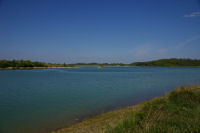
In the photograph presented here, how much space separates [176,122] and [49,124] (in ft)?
23.2

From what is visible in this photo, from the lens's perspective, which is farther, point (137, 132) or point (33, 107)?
point (33, 107)

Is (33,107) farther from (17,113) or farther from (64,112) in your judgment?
(64,112)

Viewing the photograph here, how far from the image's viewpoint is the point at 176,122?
143 inches

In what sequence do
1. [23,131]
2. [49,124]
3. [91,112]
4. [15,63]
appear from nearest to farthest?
[23,131]
[49,124]
[91,112]
[15,63]

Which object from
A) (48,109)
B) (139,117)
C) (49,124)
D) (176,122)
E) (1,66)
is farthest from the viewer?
(1,66)

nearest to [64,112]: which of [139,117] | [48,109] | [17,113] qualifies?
[48,109]

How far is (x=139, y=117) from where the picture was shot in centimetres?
450

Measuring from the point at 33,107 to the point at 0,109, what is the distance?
8.65 feet

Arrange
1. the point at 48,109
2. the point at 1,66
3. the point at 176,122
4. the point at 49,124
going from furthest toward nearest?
1. the point at 1,66
2. the point at 48,109
3. the point at 49,124
4. the point at 176,122

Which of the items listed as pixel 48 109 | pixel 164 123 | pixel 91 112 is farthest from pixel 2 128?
pixel 164 123

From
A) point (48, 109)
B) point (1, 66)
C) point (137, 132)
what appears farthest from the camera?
point (1, 66)

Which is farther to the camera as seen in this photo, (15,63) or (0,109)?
(15,63)

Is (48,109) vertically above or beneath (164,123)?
beneath

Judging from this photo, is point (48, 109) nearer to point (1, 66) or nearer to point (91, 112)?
point (91, 112)
